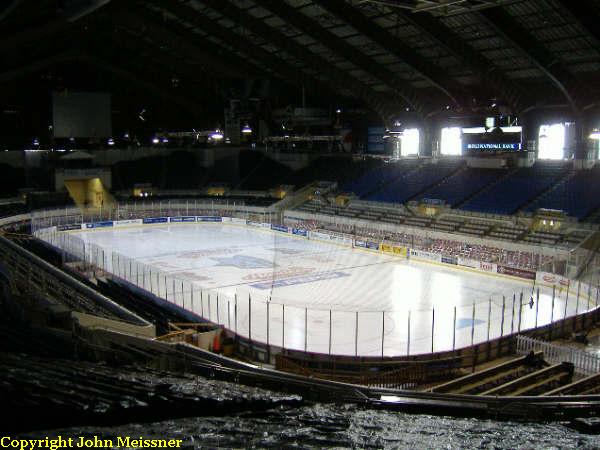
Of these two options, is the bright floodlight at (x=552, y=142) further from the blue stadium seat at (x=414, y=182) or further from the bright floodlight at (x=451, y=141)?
the blue stadium seat at (x=414, y=182)

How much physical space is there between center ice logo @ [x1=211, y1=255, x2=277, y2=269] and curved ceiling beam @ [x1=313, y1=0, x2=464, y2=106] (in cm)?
1441

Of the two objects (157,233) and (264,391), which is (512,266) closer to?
(264,391)

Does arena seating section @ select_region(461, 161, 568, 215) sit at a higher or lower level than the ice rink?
higher

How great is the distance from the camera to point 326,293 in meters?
24.2

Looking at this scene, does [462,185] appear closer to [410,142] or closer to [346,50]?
[410,142]

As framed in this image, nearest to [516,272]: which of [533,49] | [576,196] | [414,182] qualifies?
[576,196]

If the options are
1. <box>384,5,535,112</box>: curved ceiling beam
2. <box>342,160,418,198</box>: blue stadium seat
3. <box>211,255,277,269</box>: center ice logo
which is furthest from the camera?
<box>342,160,418,198</box>: blue stadium seat

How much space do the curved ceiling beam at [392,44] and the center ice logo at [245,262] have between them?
14.4 metres

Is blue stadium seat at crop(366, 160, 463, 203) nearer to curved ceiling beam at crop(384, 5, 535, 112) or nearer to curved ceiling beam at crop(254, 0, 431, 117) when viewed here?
curved ceiling beam at crop(254, 0, 431, 117)

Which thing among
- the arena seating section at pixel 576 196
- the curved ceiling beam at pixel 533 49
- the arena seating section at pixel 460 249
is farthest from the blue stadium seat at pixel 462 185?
the curved ceiling beam at pixel 533 49

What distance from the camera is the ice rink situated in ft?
61.9

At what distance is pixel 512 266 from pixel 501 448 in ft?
75.8

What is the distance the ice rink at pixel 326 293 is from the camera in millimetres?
18859

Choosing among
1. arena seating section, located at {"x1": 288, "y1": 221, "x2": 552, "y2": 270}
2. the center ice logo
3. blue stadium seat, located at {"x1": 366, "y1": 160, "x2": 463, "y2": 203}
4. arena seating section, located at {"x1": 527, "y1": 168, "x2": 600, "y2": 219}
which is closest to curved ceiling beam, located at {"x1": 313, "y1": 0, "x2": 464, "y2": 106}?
blue stadium seat, located at {"x1": 366, "y1": 160, "x2": 463, "y2": 203}
